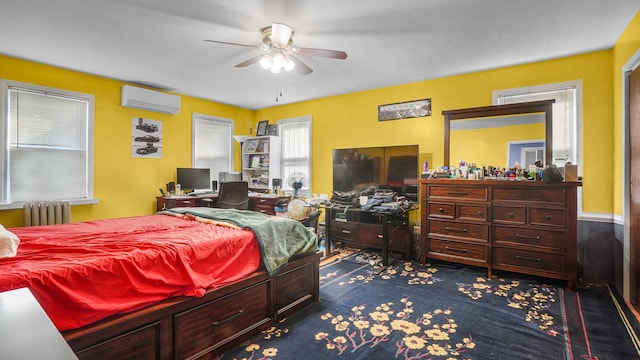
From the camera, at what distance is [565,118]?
3.50 m

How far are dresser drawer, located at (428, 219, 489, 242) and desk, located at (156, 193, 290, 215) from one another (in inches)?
107

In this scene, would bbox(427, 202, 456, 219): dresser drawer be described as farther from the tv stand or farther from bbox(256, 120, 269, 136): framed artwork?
bbox(256, 120, 269, 136): framed artwork

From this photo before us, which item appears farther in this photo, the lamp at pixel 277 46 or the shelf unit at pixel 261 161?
the shelf unit at pixel 261 161

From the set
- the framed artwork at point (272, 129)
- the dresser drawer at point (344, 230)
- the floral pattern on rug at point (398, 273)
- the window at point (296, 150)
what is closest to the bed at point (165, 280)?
the floral pattern on rug at point (398, 273)

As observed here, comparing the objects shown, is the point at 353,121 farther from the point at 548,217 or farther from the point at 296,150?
the point at 548,217

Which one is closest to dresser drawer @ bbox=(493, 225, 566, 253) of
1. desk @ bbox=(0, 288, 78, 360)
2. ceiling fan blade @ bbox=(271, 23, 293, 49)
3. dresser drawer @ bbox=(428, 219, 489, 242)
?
dresser drawer @ bbox=(428, 219, 489, 242)

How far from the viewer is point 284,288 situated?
95.3 inches

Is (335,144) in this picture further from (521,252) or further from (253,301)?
(253,301)

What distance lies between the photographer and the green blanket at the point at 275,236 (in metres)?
2.28

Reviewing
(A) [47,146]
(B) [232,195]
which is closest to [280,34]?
(B) [232,195]

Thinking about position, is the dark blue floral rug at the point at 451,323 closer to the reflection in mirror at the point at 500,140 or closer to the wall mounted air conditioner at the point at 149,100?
the reflection in mirror at the point at 500,140

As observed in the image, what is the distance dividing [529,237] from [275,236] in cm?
271

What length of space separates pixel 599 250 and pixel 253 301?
365 cm

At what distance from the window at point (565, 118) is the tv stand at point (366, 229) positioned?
195 cm
